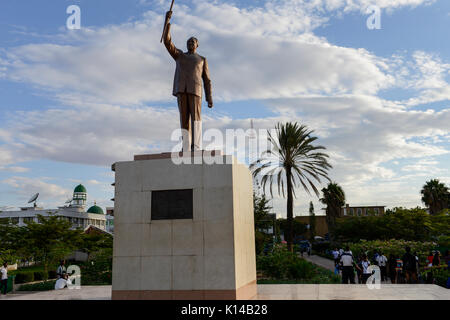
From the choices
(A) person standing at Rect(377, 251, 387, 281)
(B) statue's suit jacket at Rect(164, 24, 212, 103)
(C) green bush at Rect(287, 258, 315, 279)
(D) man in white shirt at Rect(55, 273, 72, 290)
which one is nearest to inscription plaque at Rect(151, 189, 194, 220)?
(B) statue's suit jacket at Rect(164, 24, 212, 103)

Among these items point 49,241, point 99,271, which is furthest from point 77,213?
point 99,271

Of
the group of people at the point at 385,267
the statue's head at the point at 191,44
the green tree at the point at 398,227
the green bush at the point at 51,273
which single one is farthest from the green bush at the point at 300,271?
the green bush at the point at 51,273

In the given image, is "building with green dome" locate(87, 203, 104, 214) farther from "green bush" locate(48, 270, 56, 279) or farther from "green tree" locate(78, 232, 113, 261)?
"green bush" locate(48, 270, 56, 279)

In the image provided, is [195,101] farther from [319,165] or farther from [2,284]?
[319,165]

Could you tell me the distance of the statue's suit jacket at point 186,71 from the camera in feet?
33.1

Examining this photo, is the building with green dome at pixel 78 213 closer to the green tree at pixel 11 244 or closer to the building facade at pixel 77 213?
the building facade at pixel 77 213

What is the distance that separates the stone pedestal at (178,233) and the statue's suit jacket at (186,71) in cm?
197

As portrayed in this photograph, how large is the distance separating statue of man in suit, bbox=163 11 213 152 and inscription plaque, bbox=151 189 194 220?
1.41 m

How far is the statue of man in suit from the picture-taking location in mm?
10031

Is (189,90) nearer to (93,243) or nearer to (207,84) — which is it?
(207,84)
